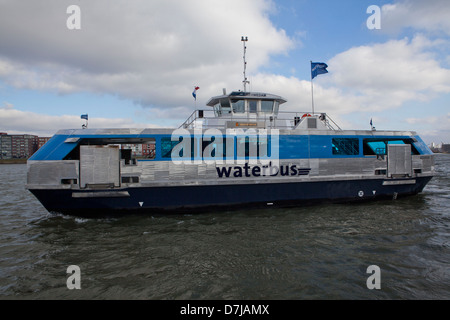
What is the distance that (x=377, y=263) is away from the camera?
5.67 meters

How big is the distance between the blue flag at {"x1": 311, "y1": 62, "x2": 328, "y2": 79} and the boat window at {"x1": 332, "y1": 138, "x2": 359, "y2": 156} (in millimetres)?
3795

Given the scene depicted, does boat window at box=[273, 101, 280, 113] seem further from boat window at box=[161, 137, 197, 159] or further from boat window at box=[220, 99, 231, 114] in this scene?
boat window at box=[161, 137, 197, 159]

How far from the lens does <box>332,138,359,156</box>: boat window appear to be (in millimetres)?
10922

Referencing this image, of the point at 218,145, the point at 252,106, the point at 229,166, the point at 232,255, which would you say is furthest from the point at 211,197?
the point at 252,106

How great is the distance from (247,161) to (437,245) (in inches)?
240

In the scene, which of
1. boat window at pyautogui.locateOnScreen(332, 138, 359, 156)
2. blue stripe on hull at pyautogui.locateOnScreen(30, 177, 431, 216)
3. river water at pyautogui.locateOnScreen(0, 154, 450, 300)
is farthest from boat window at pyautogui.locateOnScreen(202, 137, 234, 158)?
boat window at pyautogui.locateOnScreen(332, 138, 359, 156)

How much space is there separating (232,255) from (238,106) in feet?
24.8

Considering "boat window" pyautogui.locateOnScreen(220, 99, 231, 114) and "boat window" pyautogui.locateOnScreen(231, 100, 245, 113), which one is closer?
"boat window" pyautogui.locateOnScreen(231, 100, 245, 113)

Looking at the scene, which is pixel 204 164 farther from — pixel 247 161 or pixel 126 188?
pixel 126 188

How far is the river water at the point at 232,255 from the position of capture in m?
4.74

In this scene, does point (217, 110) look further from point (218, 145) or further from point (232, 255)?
point (232, 255)

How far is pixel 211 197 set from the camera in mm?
9773

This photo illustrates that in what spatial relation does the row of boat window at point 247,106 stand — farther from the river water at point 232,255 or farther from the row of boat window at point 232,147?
the river water at point 232,255
